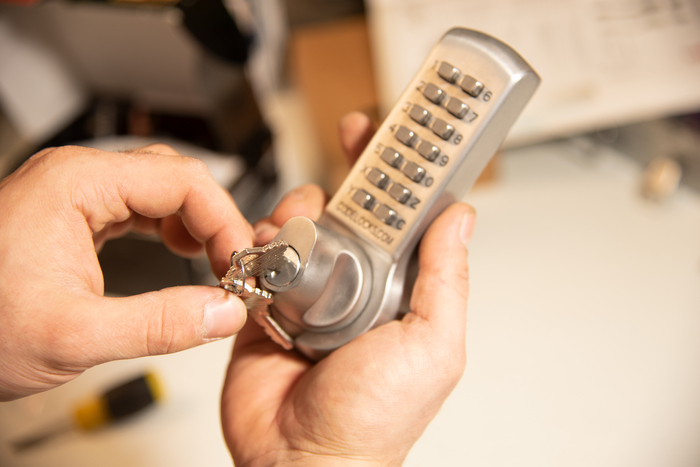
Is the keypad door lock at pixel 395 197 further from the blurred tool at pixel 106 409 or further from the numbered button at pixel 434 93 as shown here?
the blurred tool at pixel 106 409

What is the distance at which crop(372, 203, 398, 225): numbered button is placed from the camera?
13.5 inches

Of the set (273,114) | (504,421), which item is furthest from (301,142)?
(504,421)

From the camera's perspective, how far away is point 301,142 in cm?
74

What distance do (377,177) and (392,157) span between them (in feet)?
0.06

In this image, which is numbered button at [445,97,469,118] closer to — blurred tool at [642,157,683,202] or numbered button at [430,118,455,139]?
numbered button at [430,118,455,139]

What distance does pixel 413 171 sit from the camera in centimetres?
34

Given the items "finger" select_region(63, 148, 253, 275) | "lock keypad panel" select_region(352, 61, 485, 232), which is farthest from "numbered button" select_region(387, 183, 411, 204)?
"finger" select_region(63, 148, 253, 275)

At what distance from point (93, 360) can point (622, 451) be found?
0.43m

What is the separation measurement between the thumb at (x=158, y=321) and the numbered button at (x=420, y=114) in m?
0.19

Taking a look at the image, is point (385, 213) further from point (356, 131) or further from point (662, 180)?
point (662, 180)

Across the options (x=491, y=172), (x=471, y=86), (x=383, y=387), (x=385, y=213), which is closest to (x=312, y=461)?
(x=383, y=387)

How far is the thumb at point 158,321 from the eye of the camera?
25 cm

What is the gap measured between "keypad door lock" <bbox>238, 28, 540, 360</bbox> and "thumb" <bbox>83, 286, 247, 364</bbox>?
0.04 m

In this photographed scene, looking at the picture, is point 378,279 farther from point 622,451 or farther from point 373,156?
point 622,451
